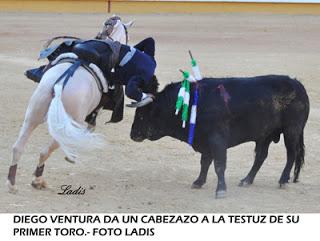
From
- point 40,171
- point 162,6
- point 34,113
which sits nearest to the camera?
point 34,113

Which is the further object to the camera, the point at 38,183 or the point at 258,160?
the point at 258,160

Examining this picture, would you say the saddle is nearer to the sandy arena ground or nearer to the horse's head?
the sandy arena ground

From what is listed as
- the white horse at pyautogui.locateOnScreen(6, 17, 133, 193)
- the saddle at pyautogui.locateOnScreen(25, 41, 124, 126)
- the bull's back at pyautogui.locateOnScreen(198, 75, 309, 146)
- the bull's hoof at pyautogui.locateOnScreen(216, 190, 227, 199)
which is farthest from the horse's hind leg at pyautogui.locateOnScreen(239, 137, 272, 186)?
the white horse at pyautogui.locateOnScreen(6, 17, 133, 193)

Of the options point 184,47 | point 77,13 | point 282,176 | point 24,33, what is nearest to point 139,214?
point 282,176

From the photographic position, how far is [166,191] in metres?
7.08

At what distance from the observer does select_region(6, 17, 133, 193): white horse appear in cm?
630

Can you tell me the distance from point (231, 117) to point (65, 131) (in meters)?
1.49

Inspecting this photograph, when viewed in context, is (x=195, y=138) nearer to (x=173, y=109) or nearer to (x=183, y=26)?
(x=173, y=109)

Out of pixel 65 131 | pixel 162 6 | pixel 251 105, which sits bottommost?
pixel 162 6

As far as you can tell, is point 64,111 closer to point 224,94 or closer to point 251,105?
point 224,94

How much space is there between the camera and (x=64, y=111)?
634cm

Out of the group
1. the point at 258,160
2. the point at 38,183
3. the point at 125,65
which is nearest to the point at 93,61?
the point at 125,65

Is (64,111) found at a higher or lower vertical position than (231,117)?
higher

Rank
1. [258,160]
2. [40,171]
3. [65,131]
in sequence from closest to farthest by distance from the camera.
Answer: [65,131] < [40,171] < [258,160]
